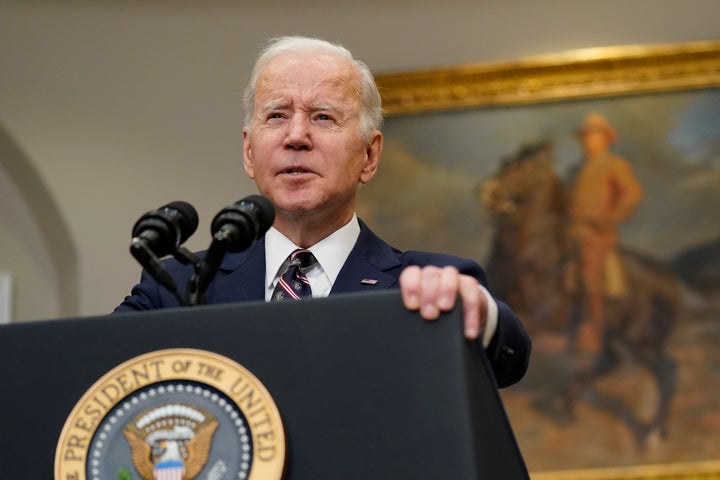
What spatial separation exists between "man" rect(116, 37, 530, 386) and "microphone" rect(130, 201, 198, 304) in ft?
1.65

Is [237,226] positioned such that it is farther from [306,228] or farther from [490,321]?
[306,228]

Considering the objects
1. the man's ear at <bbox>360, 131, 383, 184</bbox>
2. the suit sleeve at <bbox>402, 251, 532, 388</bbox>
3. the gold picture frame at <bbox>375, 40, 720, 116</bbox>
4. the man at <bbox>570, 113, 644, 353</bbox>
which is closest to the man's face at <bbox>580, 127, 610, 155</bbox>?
the man at <bbox>570, 113, 644, 353</bbox>

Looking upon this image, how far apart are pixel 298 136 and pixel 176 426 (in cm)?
124

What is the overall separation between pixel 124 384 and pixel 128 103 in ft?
21.8

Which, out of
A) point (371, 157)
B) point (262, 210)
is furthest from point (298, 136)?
point (262, 210)

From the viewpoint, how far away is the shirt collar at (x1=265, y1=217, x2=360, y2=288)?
300 centimetres

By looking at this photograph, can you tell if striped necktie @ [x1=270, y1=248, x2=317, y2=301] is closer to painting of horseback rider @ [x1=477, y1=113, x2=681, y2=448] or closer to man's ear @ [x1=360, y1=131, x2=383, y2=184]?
man's ear @ [x1=360, y1=131, x2=383, y2=184]

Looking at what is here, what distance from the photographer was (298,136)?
10.0 ft

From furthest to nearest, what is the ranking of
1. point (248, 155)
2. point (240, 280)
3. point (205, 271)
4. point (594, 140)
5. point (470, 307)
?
point (594, 140) → point (248, 155) → point (240, 280) → point (205, 271) → point (470, 307)

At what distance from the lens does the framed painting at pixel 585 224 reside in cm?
776

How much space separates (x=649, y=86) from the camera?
8.08 m

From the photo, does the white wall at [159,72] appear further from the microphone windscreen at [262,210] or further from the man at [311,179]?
the microphone windscreen at [262,210]

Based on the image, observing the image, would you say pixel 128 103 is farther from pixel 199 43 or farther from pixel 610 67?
pixel 610 67

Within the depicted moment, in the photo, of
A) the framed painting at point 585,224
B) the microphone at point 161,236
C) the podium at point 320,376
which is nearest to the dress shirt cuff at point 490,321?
the podium at point 320,376
